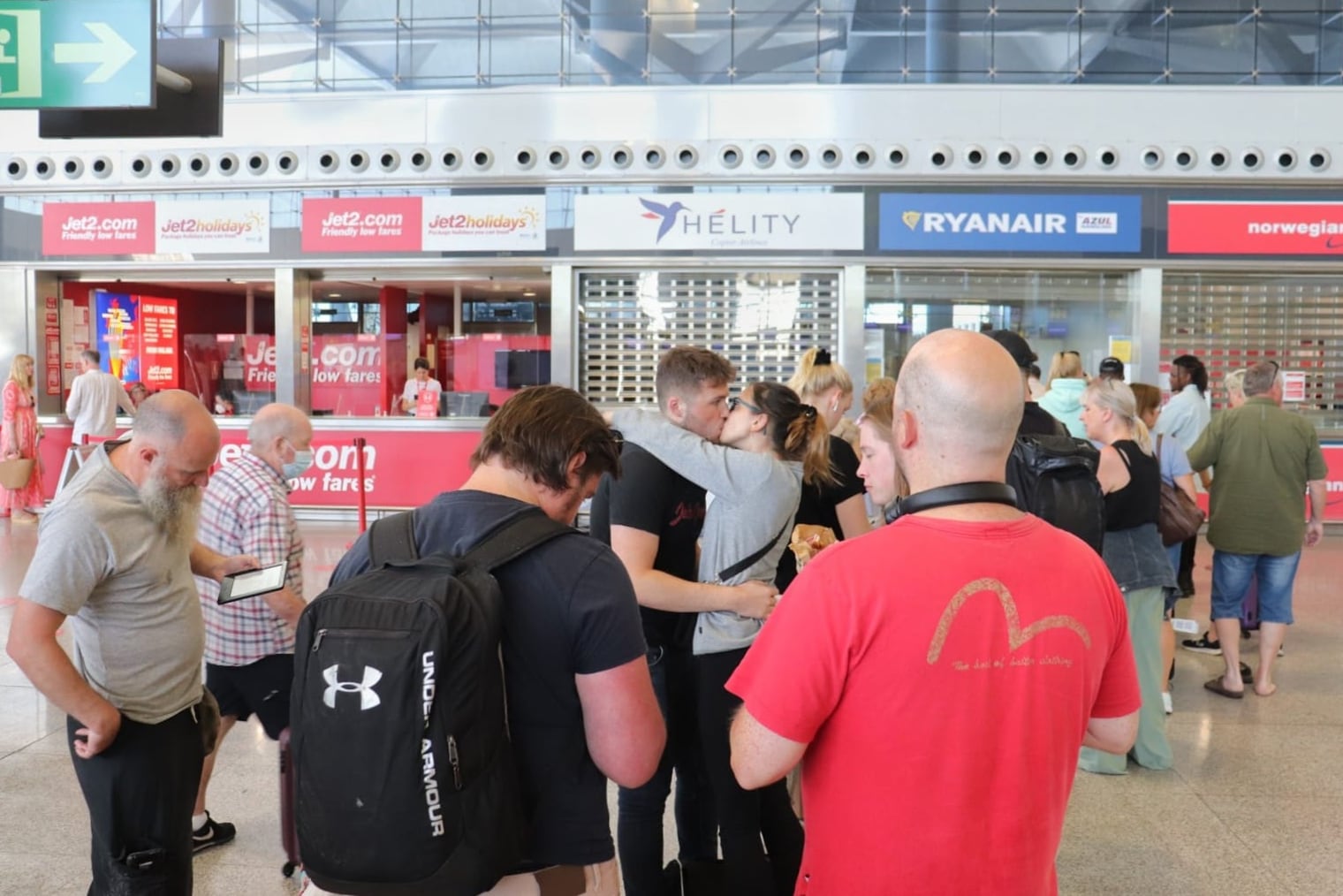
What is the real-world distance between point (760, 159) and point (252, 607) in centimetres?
857

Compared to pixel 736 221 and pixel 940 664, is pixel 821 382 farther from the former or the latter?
pixel 736 221

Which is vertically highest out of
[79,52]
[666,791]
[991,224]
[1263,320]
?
[991,224]

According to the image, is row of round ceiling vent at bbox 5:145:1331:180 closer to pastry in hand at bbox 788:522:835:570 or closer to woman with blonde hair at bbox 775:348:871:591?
woman with blonde hair at bbox 775:348:871:591

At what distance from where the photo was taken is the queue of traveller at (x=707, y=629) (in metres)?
1.58

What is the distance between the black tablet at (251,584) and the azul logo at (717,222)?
877 cm

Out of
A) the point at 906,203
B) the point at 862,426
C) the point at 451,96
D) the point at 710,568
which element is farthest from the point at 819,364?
the point at 451,96

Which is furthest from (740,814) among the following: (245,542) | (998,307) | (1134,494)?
(998,307)

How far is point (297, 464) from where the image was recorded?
159 inches

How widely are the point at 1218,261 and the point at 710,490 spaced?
32.4ft

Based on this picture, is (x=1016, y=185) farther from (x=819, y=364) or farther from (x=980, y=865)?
(x=980, y=865)

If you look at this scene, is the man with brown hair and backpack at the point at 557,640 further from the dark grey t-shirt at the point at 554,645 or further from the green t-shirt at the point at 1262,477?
the green t-shirt at the point at 1262,477

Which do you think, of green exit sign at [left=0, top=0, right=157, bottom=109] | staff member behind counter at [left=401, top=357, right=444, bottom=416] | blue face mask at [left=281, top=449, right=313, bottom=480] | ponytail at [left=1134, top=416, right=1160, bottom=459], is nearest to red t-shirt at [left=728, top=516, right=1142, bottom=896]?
blue face mask at [left=281, top=449, right=313, bottom=480]

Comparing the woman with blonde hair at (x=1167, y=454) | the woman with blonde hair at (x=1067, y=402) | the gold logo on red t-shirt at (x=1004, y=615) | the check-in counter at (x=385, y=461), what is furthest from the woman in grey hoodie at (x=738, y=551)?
the check-in counter at (x=385, y=461)

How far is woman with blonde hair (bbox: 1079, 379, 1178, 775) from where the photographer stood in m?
4.52
